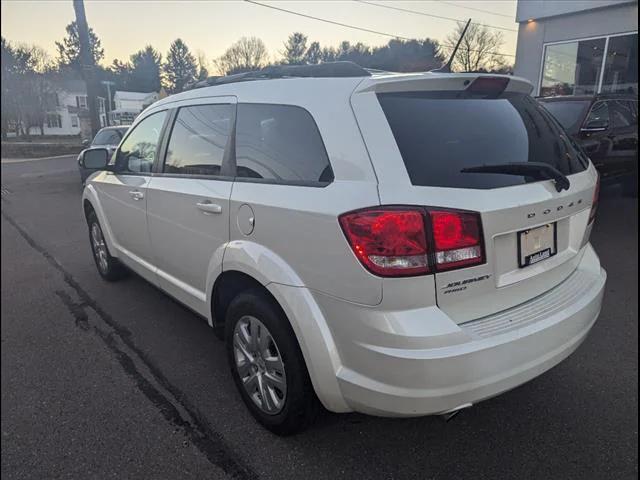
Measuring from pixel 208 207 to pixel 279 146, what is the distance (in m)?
0.60

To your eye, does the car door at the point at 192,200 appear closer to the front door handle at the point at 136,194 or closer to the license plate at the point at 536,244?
the front door handle at the point at 136,194

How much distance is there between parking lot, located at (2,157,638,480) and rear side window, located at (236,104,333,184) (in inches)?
41.4

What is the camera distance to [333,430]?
94.5 inches

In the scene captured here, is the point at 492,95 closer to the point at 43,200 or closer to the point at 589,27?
the point at 43,200

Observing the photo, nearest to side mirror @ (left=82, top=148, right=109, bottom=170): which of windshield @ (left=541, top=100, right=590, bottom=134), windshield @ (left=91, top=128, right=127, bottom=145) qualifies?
windshield @ (left=91, top=128, right=127, bottom=145)

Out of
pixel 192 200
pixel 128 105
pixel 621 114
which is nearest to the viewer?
A: pixel 192 200

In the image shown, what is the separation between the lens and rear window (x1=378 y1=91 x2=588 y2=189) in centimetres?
185

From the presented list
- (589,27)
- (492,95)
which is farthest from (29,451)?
(589,27)

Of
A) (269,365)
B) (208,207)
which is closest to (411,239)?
(269,365)

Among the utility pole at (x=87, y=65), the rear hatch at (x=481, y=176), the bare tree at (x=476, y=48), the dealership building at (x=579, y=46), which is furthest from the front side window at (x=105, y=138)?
the dealership building at (x=579, y=46)

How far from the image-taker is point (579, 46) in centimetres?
1277

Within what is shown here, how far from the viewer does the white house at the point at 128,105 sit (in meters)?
4.68

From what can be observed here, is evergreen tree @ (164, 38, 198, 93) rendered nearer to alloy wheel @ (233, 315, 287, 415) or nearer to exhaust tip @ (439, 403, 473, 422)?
alloy wheel @ (233, 315, 287, 415)

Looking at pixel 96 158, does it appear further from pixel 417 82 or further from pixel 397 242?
pixel 397 242
